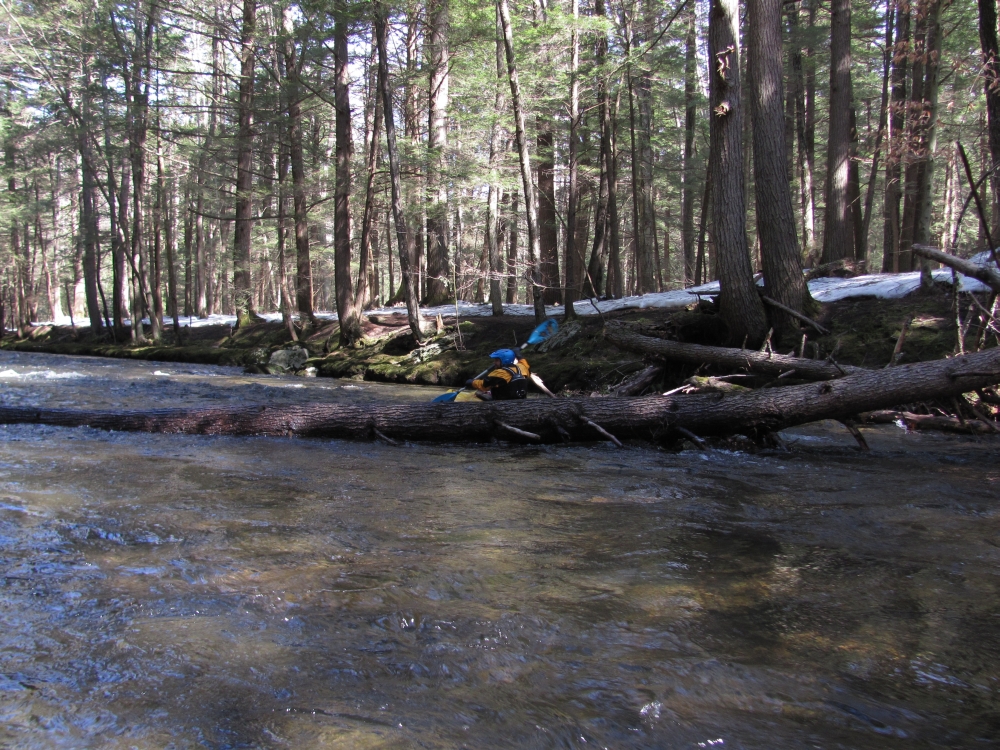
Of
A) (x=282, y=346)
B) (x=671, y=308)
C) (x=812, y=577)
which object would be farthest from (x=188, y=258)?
(x=812, y=577)

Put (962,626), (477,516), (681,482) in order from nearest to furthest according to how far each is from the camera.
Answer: (962,626) → (477,516) → (681,482)

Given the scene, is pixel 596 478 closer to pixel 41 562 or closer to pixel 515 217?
pixel 41 562

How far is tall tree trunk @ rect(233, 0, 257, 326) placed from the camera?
1862 cm

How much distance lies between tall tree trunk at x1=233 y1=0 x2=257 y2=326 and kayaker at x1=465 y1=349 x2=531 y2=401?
12.4m

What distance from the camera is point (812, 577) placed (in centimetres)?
327

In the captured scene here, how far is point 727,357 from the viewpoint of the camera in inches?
341

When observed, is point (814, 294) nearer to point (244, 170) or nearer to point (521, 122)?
point (521, 122)

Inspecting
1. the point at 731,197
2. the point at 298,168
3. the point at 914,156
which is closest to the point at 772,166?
the point at 731,197

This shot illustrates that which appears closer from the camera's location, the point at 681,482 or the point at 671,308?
the point at 681,482

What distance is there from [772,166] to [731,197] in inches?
33.2

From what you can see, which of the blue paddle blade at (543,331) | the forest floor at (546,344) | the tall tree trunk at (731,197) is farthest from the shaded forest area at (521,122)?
the blue paddle blade at (543,331)

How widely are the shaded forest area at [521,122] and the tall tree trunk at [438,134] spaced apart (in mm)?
98

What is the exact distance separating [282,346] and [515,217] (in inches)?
385

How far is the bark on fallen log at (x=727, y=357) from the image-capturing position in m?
7.89
